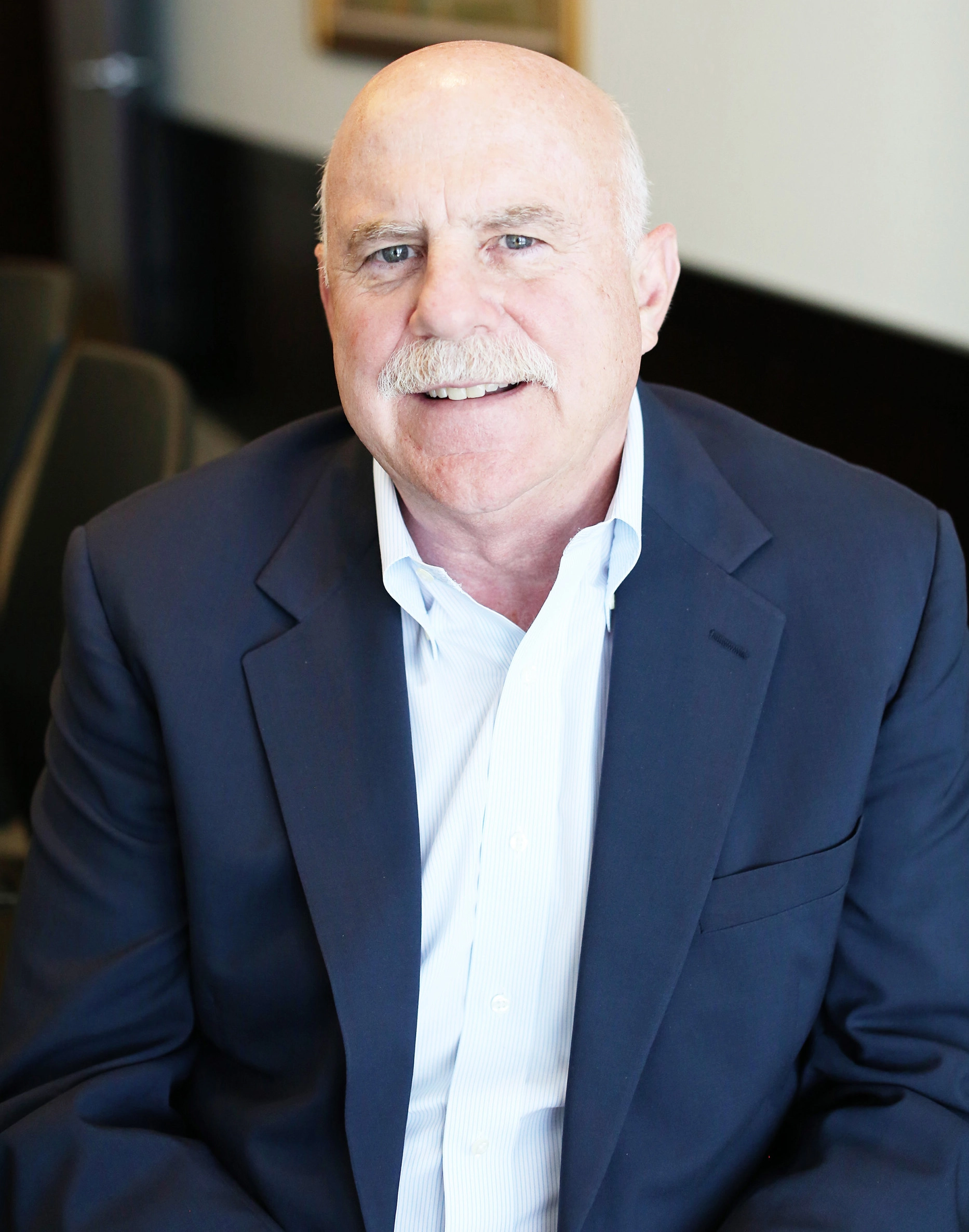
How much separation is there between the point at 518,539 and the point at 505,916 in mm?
355

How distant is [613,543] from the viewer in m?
1.27

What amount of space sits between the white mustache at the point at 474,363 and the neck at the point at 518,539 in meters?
0.12

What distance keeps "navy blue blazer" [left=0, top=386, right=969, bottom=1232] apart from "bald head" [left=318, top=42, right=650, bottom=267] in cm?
28

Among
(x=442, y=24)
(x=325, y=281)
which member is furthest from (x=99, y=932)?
(x=442, y=24)

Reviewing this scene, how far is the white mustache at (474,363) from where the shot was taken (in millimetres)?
1183

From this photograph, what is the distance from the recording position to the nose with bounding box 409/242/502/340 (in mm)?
1171

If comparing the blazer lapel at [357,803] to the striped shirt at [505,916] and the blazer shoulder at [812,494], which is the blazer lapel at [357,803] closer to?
the striped shirt at [505,916]

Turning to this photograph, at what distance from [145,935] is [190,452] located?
2.44 ft

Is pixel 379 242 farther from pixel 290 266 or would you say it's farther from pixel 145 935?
pixel 290 266

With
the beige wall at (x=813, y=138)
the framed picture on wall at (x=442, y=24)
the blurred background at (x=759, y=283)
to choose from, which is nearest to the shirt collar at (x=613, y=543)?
the blurred background at (x=759, y=283)

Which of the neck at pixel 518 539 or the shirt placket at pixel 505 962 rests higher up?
the neck at pixel 518 539

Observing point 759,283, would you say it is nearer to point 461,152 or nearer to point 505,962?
point 461,152

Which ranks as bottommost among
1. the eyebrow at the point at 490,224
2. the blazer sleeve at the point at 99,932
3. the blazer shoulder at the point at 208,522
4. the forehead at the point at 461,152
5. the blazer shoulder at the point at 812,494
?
the blazer sleeve at the point at 99,932

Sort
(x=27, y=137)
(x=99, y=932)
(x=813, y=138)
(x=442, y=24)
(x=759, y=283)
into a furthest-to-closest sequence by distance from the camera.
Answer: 1. (x=27, y=137)
2. (x=442, y=24)
3. (x=759, y=283)
4. (x=813, y=138)
5. (x=99, y=932)
